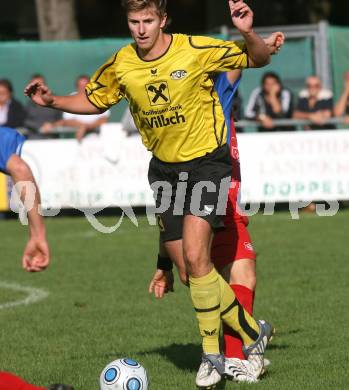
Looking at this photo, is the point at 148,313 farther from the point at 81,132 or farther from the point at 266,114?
the point at 266,114

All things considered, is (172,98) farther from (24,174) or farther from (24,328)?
(24,328)

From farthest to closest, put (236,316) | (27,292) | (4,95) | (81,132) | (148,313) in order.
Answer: (4,95) → (81,132) → (27,292) → (148,313) → (236,316)

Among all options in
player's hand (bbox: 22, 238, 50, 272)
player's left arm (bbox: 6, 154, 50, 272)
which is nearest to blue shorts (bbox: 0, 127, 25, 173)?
player's left arm (bbox: 6, 154, 50, 272)

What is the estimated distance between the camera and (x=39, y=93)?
6.64 meters

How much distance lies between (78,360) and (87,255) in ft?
16.5

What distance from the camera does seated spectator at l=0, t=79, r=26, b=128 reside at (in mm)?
15711

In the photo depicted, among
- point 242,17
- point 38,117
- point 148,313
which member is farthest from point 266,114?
point 242,17

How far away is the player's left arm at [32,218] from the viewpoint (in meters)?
5.63

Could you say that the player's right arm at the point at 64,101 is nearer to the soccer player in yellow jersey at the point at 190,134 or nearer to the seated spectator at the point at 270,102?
the soccer player in yellow jersey at the point at 190,134

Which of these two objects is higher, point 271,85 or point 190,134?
point 190,134

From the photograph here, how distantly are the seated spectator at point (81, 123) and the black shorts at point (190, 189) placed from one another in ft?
28.5

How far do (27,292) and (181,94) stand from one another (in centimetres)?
413

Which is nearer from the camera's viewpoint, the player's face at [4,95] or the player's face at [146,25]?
the player's face at [146,25]

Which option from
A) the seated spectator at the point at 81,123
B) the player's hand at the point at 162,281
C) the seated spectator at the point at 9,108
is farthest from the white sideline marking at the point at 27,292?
the seated spectator at the point at 9,108
